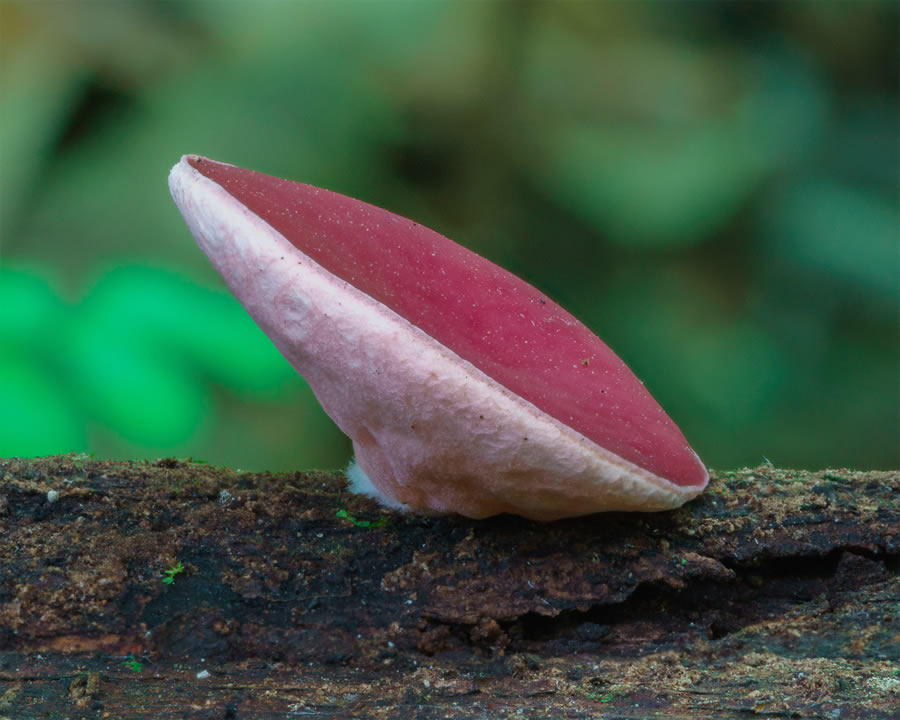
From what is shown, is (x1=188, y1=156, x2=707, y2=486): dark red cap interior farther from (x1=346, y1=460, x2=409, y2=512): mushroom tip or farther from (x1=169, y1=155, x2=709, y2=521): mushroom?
(x1=346, y1=460, x2=409, y2=512): mushroom tip

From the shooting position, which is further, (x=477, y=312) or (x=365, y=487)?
(x=365, y=487)

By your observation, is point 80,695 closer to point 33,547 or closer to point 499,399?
point 33,547

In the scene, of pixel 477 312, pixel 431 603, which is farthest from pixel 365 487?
pixel 477 312

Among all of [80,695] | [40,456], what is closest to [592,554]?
[80,695]

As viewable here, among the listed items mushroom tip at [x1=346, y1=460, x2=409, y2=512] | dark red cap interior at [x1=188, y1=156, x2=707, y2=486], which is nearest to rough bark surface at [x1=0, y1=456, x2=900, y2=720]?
mushroom tip at [x1=346, y1=460, x2=409, y2=512]

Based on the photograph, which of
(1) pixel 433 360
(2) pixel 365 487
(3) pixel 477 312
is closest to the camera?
(1) pixel 433 360

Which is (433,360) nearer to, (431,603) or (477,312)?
(477,312)
